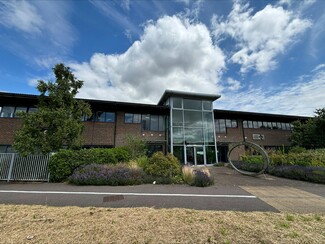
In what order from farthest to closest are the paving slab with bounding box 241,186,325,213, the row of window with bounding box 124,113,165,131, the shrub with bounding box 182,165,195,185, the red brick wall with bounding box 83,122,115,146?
the row of window with bounding box 124,113,165,131 < the red brick wall with bounding box 83,122,115,146 < the shrub with bounding box 182,165,195,185 < the paving slab with bounding box 241,186,325,213

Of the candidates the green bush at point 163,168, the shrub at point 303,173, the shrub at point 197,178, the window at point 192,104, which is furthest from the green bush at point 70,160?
the shrub at point 303,173

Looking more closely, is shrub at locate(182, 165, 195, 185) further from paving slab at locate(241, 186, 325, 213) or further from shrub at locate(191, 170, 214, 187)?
paving slab at locate(241, 186, 325, 213)

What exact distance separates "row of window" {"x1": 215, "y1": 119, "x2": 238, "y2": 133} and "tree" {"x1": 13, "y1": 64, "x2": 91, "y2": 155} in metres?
15.6

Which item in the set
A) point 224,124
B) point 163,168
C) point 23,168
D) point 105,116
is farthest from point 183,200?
point 224,124

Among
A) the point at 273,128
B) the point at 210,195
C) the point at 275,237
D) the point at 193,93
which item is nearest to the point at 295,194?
the point at 210,195

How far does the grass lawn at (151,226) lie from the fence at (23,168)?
18.2 ft

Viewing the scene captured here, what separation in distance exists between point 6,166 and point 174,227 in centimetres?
1098

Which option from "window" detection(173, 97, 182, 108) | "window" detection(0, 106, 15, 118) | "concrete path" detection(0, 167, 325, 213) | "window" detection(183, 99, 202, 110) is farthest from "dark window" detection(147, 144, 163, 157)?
"window" detection(0, 106, 15, 118)

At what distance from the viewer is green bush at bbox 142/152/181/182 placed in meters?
9.63

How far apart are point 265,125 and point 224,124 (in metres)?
6.67

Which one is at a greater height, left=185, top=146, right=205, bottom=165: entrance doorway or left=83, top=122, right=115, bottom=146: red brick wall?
left=83, top=122, right=115, bottom=146: red brick wall

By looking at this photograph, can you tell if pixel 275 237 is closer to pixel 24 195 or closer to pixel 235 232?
pixel 235 232

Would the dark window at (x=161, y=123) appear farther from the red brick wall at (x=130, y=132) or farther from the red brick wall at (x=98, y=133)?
the red brick wall at (x=98, y=133)

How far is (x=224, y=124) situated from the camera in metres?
21.9
